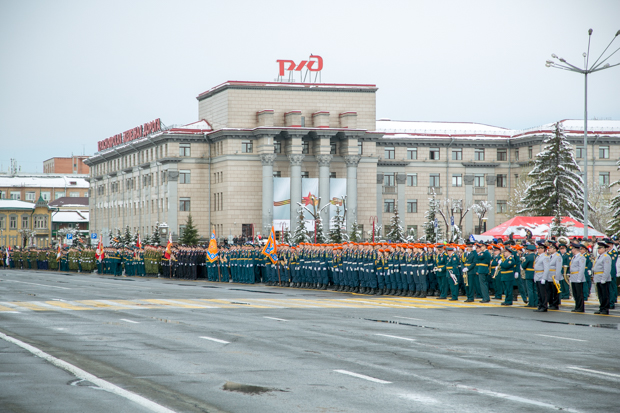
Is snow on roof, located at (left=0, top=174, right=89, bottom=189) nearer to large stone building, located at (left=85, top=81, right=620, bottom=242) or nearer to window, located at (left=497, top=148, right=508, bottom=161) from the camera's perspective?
large stone building, located at (left=85, top=81, right=620, bottom=242)

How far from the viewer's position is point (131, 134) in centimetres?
10200

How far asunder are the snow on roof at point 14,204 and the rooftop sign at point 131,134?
45.2m

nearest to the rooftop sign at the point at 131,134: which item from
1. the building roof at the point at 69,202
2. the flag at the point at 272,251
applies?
the building roof at the point at 69,202

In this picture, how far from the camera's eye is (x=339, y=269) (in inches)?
1330

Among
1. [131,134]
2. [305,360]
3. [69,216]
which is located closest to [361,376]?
[305,360]

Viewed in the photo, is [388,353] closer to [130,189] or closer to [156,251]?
[156,251]

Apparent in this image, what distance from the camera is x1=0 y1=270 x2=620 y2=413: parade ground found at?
9.78 meters

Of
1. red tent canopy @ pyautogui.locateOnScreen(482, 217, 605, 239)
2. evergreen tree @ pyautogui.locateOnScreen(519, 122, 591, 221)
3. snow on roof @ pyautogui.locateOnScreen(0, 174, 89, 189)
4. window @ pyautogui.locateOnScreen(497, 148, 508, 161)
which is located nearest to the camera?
red tent canopy @ pyautogui.locateOnScreen(482, 217, 605, 239)

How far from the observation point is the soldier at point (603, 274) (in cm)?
2184

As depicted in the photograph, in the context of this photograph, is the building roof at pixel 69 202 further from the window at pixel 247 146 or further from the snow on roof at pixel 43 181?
the window at pixel 247 146

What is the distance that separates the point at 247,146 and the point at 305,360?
3057 inches

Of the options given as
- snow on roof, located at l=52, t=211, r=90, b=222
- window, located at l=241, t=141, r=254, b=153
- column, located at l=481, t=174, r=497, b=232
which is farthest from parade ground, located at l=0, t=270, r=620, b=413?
snow on roof, located at l=52, t=211, r=90, b=222

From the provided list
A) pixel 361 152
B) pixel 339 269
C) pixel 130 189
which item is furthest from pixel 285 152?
pixel 339 269

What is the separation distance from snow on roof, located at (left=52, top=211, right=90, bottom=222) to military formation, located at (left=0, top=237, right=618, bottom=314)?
106586mm
